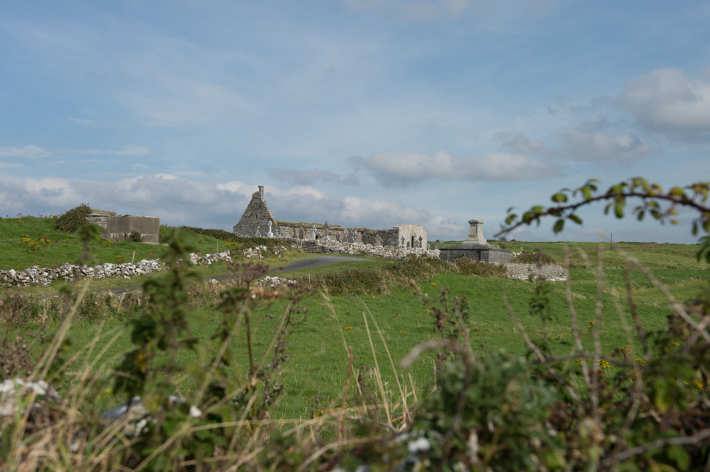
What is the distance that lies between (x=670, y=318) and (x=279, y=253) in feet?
93.9

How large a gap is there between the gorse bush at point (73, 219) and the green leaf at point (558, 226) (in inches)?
1191

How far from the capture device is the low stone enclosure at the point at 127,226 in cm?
2731

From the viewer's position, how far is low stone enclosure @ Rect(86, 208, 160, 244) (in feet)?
89.6

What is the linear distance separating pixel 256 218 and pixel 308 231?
5144 mm

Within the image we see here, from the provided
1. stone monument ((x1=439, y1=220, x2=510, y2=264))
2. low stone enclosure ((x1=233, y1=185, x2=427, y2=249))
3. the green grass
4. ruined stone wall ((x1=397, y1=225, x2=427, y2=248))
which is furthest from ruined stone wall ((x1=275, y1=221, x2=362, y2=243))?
stone monument ((x1=439, y1=220, x2=510, y2=264))

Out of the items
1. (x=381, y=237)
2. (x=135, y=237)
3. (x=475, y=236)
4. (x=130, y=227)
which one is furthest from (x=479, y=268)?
(x=130, y=227)

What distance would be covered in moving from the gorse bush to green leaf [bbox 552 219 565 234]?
3025 centimetres

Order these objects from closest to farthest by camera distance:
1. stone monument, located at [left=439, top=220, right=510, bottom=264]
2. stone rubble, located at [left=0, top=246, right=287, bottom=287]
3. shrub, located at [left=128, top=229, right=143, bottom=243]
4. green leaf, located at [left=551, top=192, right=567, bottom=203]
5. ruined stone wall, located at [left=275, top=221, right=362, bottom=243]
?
green leaf, located at [left=551, top=192, right=567, bottom=203] → stone rubble, located at [left=0, top=246, right=287, bottom=287] → shrub, located at [left=128, top=229, right=143, bottom=243] → stone monument, located at [left=439, top=220, right=510, bottom=264] → ruined stone wall, located at [left=275, top=221, right=362, bottom=243]

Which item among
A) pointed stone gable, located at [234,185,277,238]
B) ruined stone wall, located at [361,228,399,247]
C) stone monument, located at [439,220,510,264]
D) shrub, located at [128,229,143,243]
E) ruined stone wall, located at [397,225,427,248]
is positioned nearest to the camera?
shrub, located at [128,229,143,243]

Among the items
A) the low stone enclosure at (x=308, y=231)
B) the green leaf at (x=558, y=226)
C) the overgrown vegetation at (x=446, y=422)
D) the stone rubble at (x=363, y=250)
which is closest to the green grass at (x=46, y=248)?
the stone rubble at (x=363, y=250)

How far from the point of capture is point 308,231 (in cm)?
4059

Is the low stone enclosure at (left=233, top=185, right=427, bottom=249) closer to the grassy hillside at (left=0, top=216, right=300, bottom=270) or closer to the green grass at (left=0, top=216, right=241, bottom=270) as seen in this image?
the grassy hillside at (left=0, top=216, right=300, bottom=270)

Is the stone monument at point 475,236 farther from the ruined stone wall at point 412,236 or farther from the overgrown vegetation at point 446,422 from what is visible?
the overgrown vegetation at point 446,422

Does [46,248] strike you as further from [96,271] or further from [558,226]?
[558,226]
